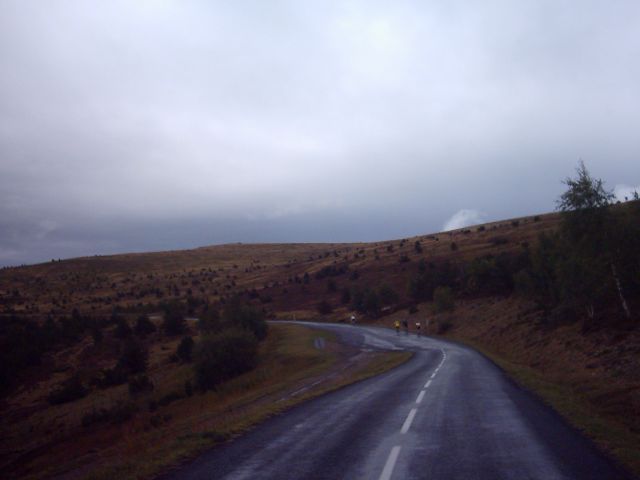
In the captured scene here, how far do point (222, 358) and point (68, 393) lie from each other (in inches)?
540

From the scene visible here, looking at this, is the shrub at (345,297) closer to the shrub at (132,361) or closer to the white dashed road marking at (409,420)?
the shrub at (132,361)

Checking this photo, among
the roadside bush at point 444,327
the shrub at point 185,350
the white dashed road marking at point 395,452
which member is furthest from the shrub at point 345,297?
the white dashed road marking at point 395,452

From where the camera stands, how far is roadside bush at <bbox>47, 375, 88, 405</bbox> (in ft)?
133

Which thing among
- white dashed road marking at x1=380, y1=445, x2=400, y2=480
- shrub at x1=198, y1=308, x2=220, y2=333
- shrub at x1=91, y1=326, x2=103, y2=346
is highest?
white dashed road marking at x1=380, y1=445, x2=400, y2=480

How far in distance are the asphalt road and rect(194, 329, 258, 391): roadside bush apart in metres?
20.3

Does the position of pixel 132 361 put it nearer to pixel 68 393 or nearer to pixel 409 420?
pixel 68 393

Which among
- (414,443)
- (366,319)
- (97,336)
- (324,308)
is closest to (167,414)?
(414,443)

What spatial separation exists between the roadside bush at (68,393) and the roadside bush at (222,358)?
1107 centimetres

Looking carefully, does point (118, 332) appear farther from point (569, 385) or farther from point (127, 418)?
point (569, 385)

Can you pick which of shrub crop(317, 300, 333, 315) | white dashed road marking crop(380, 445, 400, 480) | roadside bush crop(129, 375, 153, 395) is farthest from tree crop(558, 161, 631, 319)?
shrub crop(317, 300, 333, 315)

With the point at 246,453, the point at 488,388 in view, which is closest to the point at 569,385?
the point at 488,388

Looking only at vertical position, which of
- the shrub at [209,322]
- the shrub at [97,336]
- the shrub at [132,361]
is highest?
the shrub at [209,322]

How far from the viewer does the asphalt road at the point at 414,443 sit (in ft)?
26.7

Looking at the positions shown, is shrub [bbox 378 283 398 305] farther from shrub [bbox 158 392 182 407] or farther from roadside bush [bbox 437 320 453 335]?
shrub [bbox 158 392 182 407]
